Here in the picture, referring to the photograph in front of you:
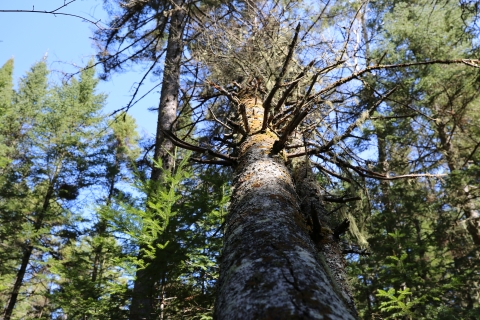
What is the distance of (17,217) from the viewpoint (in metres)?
12.8

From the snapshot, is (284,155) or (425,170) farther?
(425,170)

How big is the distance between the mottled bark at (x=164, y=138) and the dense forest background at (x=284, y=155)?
1.5 inches

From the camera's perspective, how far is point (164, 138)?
20.1 ft

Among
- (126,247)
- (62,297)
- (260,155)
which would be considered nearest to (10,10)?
(260,155)

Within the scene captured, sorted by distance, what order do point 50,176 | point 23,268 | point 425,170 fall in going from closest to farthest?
point 425,170
point 23,268
point 50,176

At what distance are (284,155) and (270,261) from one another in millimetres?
1616

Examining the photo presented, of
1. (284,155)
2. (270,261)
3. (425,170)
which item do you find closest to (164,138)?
(284,155)

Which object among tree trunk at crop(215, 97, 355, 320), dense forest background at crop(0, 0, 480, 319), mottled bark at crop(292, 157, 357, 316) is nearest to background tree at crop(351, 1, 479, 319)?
dense forest background at crop(0, 0, 480, 319)

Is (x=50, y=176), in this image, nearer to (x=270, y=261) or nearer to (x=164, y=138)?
(x=164, y=138)

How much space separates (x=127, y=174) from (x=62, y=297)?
13.2 metres

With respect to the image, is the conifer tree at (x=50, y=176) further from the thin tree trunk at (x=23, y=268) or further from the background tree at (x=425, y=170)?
the background tree at (x=425, y=170)

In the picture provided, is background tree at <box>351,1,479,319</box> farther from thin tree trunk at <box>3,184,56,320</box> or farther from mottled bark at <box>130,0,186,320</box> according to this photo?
thin tree trunk at <box>3,184,56,320</box>

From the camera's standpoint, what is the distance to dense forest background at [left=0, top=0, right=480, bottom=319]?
3.75 m

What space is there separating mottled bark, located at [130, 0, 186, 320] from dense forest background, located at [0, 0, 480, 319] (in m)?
0.04
